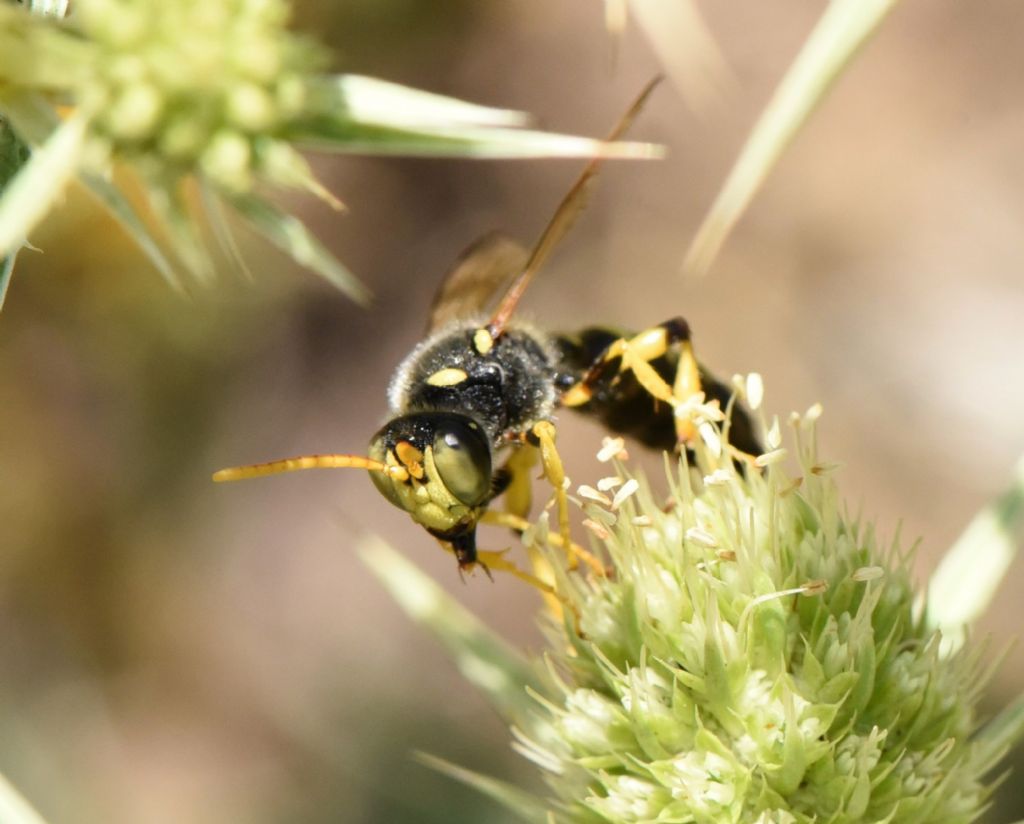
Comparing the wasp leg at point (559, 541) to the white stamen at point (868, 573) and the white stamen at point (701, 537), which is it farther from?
the white stamen at point (868, 573)

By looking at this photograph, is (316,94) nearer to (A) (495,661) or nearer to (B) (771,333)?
(A) (495,661)

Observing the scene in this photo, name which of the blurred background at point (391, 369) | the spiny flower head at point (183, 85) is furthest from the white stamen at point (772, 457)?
the blurred background at point (391, 369)

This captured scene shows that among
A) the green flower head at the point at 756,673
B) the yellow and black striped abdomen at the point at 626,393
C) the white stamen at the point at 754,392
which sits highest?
the yellow and black striped abdomen at the point at 626,393

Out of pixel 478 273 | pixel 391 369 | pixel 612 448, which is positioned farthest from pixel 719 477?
pixel 391 369

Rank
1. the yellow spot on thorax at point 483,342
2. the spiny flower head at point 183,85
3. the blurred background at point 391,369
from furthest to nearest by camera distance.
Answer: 1. the blurred background at point 391,369
2. the yellow spot on thorax at point 483,342
3. the spiny flower head at point 183,85

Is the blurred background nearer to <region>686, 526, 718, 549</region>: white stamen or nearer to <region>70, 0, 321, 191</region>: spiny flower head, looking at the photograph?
<region>686, 526, 718, 549</region>: white stamen

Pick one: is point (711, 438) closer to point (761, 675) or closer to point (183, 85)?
point (761, 675)
